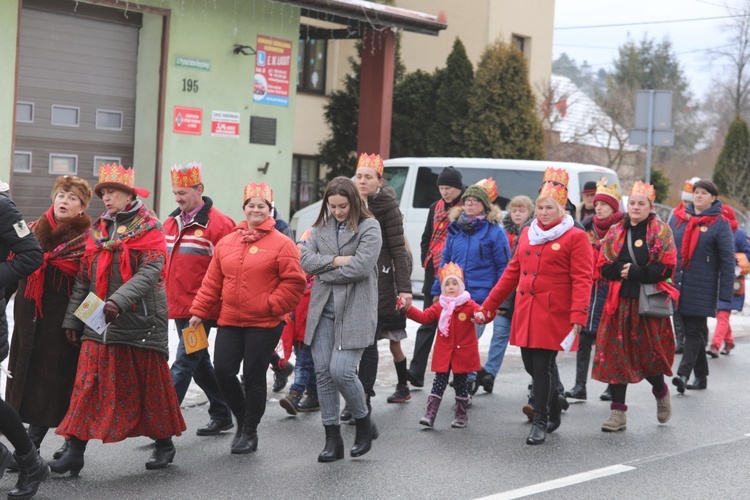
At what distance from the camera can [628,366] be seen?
8430 mm

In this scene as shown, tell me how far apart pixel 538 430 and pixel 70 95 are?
8770 mm

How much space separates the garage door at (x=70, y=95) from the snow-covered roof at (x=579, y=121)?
667 inches

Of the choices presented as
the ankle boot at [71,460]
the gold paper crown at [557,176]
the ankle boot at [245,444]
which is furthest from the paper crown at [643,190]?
the ankle boot at [71,460]

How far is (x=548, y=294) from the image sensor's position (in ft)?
25.8

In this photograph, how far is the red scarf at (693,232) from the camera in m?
10.6

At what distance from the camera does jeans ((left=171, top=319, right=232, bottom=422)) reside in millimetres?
7570

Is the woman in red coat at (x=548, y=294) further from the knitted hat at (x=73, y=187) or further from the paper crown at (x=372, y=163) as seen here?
the knitted hat at (x=73, y=187)

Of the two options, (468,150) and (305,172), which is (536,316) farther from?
(305,172)

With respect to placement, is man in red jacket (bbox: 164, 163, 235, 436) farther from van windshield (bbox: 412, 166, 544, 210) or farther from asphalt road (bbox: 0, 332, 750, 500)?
van windshield (bbox: 412, 166, 544, 210)

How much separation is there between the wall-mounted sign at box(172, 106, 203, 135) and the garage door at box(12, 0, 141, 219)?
0.65 m

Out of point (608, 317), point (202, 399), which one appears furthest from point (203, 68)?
point (608, 317)

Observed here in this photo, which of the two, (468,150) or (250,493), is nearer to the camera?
(250,493)

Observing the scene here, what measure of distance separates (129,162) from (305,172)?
9.82 metres

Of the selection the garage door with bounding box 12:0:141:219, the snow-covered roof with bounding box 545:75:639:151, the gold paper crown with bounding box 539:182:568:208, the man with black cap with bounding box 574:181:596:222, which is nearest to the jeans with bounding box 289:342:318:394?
the gold paper crown with bounding box 539:182:568:208
